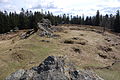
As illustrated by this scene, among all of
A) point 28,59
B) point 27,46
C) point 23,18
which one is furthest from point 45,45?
point 23,18

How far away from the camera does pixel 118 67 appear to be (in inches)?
827

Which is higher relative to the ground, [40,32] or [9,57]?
[40,32]

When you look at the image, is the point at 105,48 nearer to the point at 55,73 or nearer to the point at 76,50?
the point at 76,50

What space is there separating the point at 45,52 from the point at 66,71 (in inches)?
502

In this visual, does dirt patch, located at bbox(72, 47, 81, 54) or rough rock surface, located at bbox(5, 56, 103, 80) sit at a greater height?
rough rock surface, located at bbox(5, 56, 103, 80)

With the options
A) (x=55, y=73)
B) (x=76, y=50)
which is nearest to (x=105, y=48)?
(x=76, y=50)

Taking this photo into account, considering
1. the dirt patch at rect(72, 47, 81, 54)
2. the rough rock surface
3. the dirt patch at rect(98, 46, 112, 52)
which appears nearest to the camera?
the rough rock surface

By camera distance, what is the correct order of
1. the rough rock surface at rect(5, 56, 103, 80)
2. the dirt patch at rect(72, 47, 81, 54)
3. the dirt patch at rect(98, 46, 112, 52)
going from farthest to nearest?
1. the dirt patch at rect(98, 46, 112, 52)
2. the dirt patch at rect(72, 47, 81, 54)
3. the rough rock surface at rect(5, 56, 103, 80)

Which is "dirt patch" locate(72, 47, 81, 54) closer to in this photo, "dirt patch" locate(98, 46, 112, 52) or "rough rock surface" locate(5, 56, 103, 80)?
"dirt patch" locate(98, 46, 112, 52)

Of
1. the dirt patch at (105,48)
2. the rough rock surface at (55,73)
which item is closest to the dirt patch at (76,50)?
the dirt patch at (105,48)

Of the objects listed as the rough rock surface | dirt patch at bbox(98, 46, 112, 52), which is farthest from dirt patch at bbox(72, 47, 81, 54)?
the rough rock surface

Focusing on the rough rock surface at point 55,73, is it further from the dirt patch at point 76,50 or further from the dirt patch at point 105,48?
the dirt patch at point 105,48

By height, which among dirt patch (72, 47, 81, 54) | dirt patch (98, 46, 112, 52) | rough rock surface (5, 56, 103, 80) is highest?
rough rock surface (5, 56, 103, 80)

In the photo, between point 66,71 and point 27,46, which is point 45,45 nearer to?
point 27,46
